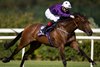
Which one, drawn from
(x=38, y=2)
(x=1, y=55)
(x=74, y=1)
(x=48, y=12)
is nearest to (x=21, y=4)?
(x=38, y=2)

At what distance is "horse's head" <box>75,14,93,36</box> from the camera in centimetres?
1246

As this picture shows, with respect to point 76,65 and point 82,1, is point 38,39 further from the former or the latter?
point 82,1

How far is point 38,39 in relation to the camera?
13109mm

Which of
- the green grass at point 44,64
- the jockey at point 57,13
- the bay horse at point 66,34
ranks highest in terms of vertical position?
the jockey at point 57,13

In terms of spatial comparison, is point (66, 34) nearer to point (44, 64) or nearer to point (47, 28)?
point (47, 28)

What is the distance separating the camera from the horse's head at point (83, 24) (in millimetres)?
12460

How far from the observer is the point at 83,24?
12.5m

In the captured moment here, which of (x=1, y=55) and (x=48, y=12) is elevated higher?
(x=48, y=12)

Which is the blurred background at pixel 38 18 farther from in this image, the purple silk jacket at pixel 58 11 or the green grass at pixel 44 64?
the purple silk jacket at pixel 58 11

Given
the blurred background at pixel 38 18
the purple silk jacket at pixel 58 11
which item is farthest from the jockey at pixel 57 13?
the blurred background at pixel 38 18

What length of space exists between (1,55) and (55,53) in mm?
1482

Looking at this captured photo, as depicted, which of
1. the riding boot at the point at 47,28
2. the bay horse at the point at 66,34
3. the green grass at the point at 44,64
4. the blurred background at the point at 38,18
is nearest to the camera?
the bay horse at the point at 66,34

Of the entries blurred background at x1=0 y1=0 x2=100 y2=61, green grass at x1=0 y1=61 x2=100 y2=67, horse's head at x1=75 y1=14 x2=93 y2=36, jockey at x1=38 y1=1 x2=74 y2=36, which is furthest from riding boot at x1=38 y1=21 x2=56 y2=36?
green grass at x1=0 y1=61 x2=100 y2=67

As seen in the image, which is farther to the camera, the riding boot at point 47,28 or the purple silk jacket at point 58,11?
the riding boot at point 47,28
